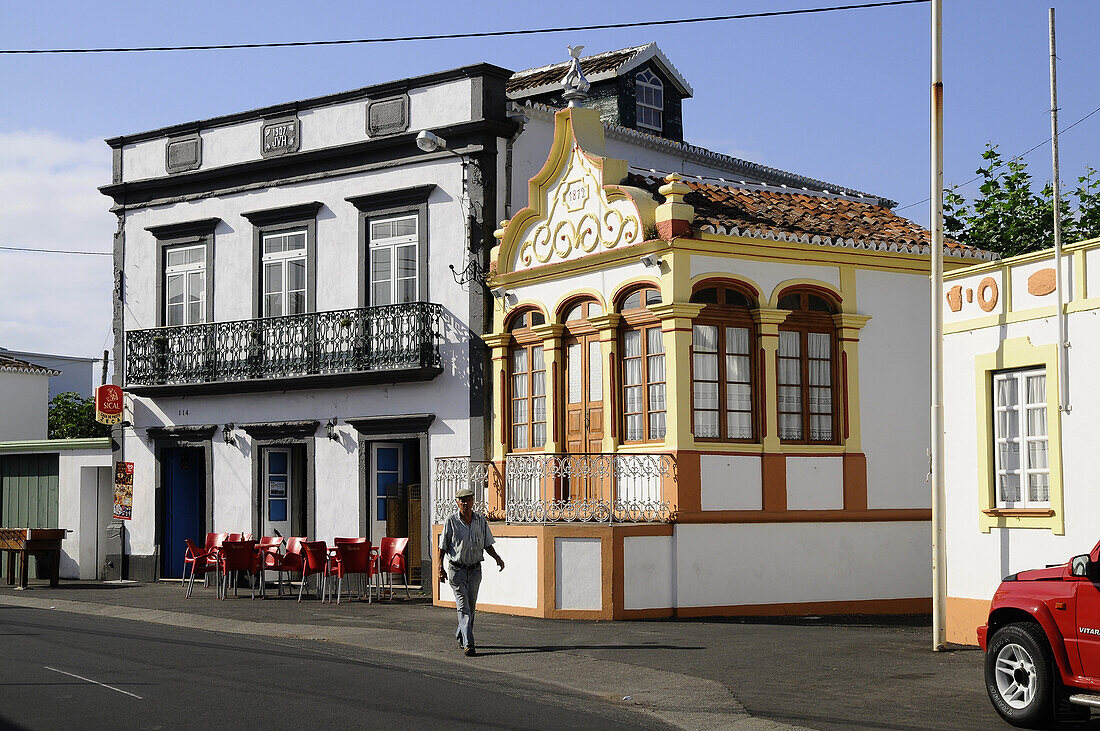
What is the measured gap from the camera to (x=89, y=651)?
1450 cm

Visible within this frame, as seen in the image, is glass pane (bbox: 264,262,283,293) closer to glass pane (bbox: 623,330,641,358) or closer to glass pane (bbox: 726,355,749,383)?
glass pane (bbox: 623,330,641,358)

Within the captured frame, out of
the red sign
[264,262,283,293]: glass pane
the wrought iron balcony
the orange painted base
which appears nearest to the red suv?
the orange painted base

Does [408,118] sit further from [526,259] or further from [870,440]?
[870,440]

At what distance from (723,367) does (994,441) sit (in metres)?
5.44

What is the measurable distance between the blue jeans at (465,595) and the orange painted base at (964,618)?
523 centimetres

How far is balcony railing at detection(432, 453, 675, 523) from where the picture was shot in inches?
755

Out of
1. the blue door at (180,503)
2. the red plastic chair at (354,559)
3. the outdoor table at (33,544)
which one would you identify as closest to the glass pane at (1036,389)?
the red plastic chair at (354,559)

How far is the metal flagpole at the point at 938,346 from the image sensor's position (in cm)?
1497

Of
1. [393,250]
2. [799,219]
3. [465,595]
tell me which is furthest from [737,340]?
[393,250]

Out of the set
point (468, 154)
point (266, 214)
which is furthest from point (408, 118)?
point (266, 214)

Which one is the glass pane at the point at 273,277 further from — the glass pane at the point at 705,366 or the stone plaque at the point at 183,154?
the glass pane at the point at 705,366

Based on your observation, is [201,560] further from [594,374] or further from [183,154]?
[183,154]

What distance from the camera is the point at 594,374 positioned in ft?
68.4

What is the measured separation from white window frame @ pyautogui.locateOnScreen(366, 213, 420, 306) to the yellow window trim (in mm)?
11141
